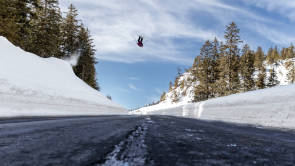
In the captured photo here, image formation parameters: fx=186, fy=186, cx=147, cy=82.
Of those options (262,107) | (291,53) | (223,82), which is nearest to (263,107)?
(262,107)

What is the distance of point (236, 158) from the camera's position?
A: 72 cm

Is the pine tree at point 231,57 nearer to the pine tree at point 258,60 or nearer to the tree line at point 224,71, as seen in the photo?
Answer: the tree line at point 224,71

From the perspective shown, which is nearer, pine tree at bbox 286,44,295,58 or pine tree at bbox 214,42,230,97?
pine tree at bbox 214,42,230,97

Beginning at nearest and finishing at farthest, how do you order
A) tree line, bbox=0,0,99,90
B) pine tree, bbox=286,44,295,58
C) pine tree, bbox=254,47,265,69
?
1. tree line, bbox=0,0,99,90
2. pine tree, bbox=254,47,265,69
3. pine tree, bbox=286,44,295,58

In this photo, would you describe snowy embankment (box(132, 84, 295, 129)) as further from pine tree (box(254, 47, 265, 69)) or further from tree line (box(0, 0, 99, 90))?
pine tree (box(254, 47, 265, 69))

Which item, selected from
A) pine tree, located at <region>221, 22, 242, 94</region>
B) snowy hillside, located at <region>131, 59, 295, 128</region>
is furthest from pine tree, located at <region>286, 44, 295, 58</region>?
snowy hillside, located at <region>131, 59, 295, 128</region>

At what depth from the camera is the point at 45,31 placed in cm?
2841

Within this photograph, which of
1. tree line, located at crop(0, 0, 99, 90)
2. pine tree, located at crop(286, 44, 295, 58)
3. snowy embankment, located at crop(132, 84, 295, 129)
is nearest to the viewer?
snowy embankment, located at crop(132, 84, 295, 129)

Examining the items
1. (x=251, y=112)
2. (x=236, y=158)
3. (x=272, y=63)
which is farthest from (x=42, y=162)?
(x=272, y=63)

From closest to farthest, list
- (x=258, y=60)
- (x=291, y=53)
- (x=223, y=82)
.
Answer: (x=223, y=82), (x=258, y=60), (x=291, y=53)

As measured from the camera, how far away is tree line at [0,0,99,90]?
1914 centimetres

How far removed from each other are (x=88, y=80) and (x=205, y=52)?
27.3 meters

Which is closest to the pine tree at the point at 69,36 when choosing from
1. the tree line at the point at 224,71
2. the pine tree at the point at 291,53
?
the tree line at the point at 224,71

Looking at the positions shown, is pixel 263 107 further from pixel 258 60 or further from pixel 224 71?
pixel 258 60
